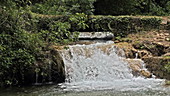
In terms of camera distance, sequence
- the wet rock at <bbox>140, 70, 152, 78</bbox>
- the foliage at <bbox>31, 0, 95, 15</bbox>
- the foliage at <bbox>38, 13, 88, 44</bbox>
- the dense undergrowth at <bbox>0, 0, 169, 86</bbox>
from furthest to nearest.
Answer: the foliage at <bbox>31, 0, 95, 15</bbox>, the wet rock at <bbox>140, 70, 152, 78</bbox>, the foliage at <bbox>38, 13, 88, 44</bbox>, the dense undergrowth at <bbox>0, 0, 169, 86</bbox>

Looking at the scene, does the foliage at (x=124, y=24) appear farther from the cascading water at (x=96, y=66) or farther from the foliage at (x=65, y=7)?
the cascading water at (x=96, y=66)

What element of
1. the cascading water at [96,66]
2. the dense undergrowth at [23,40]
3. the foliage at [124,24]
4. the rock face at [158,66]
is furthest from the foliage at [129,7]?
the dense undergrowth at [23,40]

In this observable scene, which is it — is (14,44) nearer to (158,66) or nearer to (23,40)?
(23,40)

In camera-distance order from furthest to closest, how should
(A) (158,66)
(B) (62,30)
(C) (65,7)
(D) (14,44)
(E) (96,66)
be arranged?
(C) (65,7), (E) (96,66), (A) (158,66), (B) (62,30), (D) (14,44)

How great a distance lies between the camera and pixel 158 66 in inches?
366

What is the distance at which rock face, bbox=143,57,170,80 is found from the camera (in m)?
9.00

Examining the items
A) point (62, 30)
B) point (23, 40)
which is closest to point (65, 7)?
point (62, 30)

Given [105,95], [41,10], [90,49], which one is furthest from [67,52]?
[41,10]

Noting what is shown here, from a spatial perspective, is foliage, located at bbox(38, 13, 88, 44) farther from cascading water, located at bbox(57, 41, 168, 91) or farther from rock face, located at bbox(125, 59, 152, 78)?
rock face, located at bbox(125, 59, 152, 78)

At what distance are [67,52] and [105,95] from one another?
3.95 m

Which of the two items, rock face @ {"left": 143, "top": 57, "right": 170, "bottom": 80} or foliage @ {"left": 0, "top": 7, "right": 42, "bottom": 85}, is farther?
rock face @ {"left": 143, "top": 57, "right": 170, "bottom": 80}

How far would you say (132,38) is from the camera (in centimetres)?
1276

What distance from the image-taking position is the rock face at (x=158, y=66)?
9004 millimetres

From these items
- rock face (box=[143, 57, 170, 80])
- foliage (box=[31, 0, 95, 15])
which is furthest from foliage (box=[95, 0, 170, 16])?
rock face (box=[143, 57, 170, 80])
